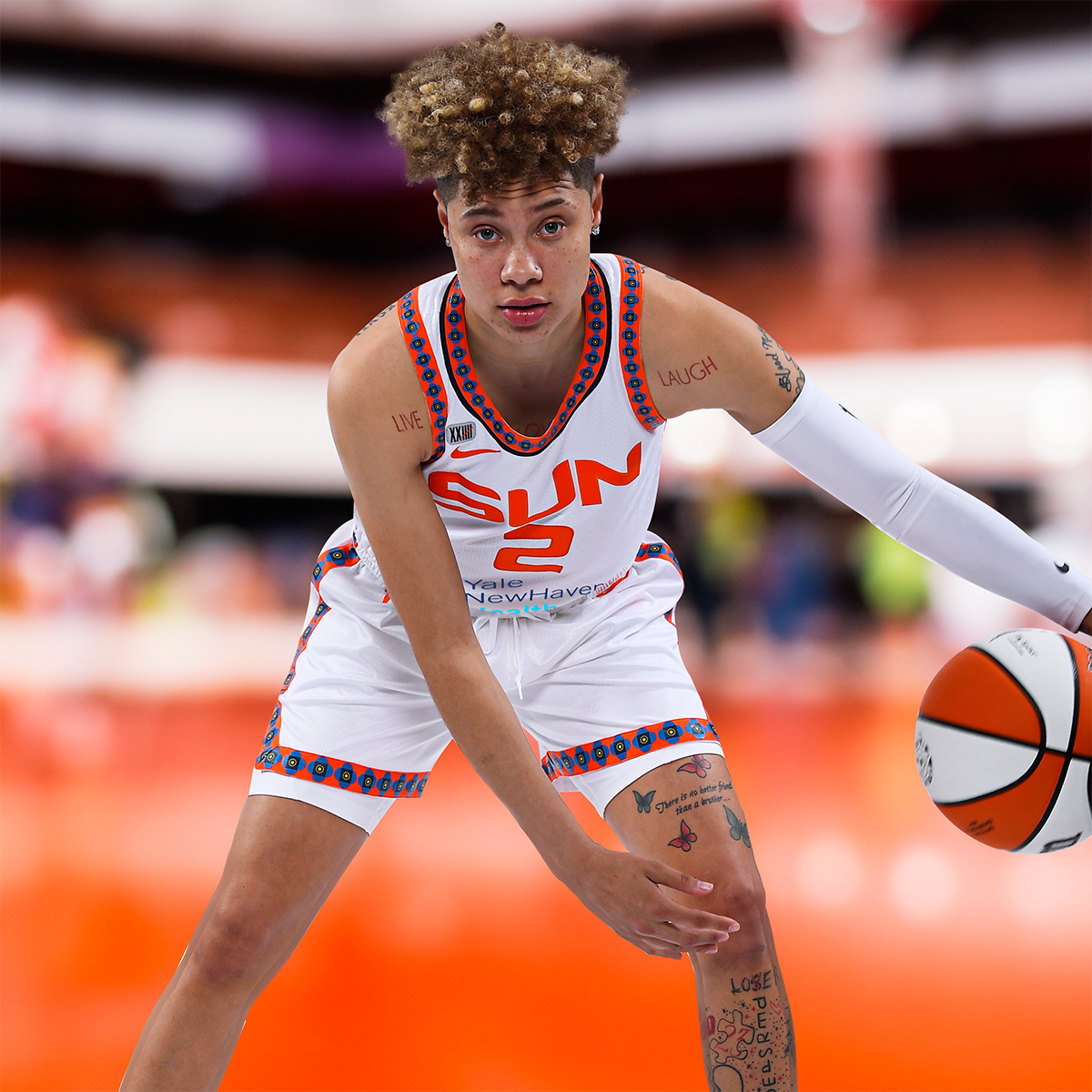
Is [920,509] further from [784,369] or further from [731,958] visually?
[731,958]

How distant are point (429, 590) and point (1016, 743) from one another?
111cm

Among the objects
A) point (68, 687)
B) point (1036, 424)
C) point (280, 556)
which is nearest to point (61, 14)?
point (280, 556)

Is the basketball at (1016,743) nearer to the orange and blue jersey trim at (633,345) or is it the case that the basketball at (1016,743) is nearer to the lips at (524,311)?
the orange and blue jersey trim at (633,345)

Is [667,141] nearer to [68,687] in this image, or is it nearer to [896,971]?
[68,687]

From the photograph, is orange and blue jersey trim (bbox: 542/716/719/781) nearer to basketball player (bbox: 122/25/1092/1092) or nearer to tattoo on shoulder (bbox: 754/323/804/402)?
basketball player (bbox: 122/25/1092/1092)

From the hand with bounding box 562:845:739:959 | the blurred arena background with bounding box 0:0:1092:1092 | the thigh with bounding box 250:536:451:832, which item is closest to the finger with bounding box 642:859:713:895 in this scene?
the hand with bounding box 562:845:739:959

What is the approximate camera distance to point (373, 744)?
6.48ft

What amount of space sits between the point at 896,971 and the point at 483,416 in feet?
6.70

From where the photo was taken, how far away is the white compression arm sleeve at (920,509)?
6.23ft

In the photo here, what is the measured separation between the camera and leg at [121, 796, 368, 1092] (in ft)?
5.78

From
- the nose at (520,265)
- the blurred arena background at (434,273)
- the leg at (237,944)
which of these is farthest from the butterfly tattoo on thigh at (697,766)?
the blurred arena background at (434,273)

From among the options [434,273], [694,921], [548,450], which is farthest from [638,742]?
[434,273]

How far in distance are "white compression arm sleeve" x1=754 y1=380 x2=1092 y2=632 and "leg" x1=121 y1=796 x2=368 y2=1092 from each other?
108cm

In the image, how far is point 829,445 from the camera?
1896 mm
